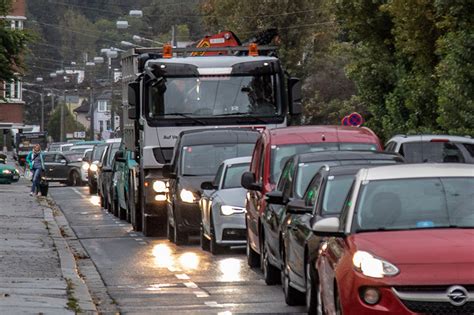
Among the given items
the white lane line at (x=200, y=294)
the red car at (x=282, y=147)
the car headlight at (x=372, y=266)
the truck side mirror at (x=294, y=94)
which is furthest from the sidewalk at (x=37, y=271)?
the truck side mirror at (x=294, y=94)

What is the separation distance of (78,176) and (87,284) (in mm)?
47781

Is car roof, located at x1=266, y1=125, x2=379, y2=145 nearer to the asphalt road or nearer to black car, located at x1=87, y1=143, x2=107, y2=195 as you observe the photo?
the asphalt road

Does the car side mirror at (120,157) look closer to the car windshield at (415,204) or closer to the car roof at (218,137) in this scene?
the car roof at (218,137)

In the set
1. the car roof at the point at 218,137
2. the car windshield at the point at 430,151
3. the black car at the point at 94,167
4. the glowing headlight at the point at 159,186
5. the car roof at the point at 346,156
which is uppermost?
the car roof at the point at 346,156

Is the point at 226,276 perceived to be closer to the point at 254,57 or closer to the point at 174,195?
the point at 174,195

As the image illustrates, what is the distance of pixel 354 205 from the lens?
40.2ft

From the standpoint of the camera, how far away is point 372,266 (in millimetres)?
11281

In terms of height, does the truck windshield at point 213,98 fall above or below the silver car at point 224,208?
above

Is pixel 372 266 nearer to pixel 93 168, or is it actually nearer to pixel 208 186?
pixel 208 186

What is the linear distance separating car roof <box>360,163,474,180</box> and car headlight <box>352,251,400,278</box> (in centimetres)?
123

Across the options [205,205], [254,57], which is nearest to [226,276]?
[205,205]

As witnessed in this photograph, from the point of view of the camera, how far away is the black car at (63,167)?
6519cm

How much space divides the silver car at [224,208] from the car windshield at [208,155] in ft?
6.75

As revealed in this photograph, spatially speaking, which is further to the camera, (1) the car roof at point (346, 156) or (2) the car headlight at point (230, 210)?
(2) the car headlight at point (230, 210)
